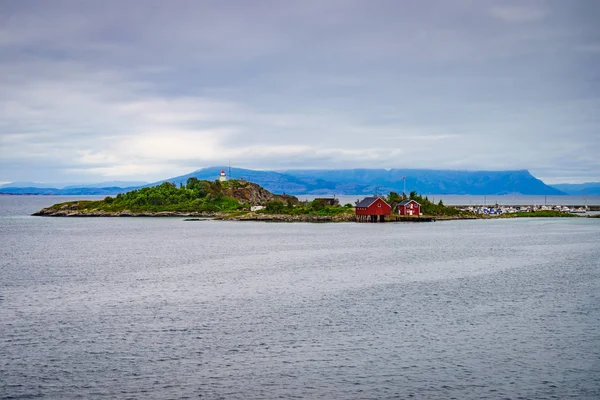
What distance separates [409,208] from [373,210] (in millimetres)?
11294

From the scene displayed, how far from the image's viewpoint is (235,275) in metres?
51.6

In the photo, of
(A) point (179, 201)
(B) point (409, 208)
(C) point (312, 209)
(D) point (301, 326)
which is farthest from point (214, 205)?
(D) point (301, 326)

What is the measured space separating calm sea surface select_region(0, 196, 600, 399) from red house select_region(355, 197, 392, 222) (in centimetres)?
6202

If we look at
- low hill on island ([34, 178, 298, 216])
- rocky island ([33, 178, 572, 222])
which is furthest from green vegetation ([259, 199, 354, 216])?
low hill on island ([34, 178, 298, 216])

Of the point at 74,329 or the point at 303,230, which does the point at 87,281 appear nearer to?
the point at 74,329

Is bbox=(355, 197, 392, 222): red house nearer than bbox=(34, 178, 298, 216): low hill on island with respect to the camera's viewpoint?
Yes

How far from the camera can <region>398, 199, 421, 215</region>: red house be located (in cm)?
13412

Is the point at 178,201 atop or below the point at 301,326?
atop

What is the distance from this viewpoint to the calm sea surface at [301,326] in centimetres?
2350

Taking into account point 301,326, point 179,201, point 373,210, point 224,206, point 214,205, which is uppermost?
point 179,201

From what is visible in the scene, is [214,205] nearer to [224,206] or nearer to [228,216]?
[224,206]

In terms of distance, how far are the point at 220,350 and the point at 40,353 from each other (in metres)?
7.72

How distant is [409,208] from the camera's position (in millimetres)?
134250

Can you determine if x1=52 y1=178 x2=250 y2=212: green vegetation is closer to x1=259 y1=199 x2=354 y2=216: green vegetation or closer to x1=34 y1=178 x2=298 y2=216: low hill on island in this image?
x1=34 y1=178 x2=298 y2=216: low hill on island
